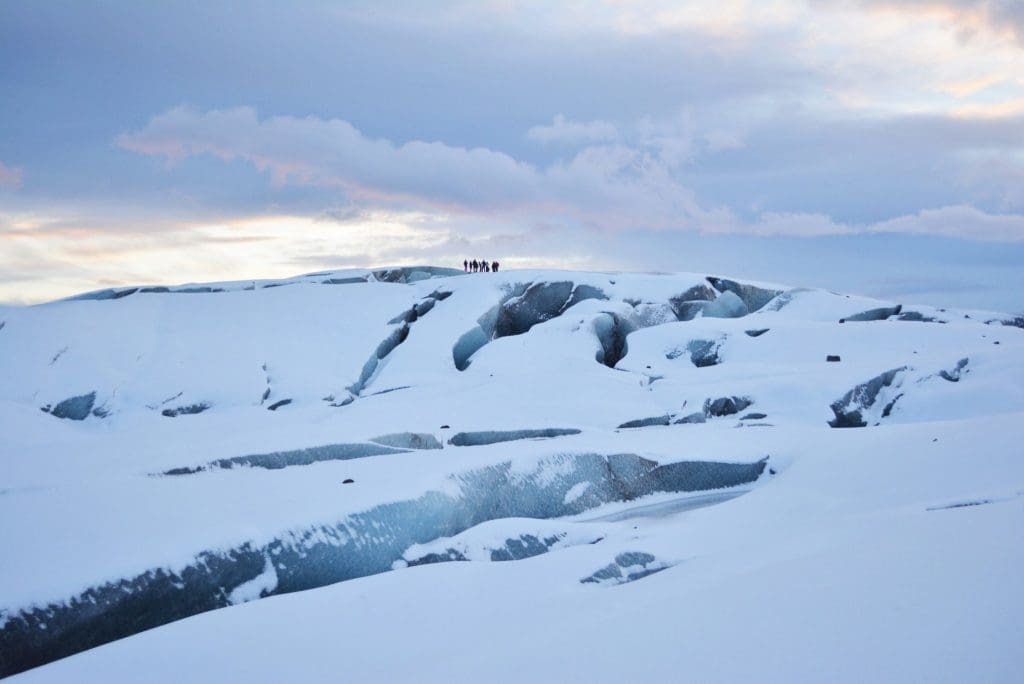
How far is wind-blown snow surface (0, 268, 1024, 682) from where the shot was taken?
4.61 metres

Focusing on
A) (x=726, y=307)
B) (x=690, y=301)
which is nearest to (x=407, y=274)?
(x=690, y=301)

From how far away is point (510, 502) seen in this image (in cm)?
1041

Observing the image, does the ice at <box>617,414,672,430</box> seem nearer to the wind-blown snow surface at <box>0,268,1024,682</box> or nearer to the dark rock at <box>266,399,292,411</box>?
the wind-blown snow surface at <box>0,268,1024,682</box>

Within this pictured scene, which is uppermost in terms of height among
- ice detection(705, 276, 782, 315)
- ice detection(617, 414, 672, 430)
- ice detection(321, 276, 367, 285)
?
ice detection(321, 276, 367, 285)

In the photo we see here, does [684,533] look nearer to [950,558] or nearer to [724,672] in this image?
[950,558]

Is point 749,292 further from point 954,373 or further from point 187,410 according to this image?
point 187,410

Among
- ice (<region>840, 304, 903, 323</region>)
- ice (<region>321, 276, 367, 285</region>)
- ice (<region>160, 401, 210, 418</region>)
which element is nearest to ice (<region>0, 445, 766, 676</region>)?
ice (<region>160, 401, 210, 418</region>)

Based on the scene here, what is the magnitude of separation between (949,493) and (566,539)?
384cm

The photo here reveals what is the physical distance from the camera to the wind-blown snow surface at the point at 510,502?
4.61m

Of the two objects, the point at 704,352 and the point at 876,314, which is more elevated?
the point at 876,314

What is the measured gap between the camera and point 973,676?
335 centimetres

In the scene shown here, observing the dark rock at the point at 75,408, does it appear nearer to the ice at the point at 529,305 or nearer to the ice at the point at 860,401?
the ice at the point at 529,305

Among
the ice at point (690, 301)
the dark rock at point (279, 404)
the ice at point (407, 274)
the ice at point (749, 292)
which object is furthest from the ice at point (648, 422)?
the ice at point (407, 274)

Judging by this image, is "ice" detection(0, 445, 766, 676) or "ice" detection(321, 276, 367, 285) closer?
"ice" detection(0, 445, 766, 676)
